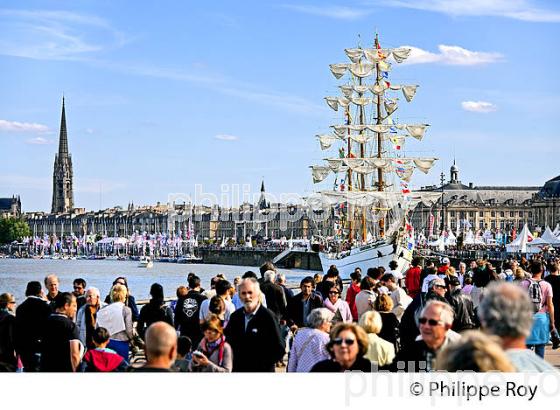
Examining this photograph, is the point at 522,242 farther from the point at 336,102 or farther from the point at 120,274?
the point at 120,274


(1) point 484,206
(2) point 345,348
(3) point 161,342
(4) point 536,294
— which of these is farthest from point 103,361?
(1) point 484,206

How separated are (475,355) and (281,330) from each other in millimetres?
4965

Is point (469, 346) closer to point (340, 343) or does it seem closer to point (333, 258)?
point (340, 343)

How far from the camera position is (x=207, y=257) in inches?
5458

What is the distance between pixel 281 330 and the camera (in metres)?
9.29

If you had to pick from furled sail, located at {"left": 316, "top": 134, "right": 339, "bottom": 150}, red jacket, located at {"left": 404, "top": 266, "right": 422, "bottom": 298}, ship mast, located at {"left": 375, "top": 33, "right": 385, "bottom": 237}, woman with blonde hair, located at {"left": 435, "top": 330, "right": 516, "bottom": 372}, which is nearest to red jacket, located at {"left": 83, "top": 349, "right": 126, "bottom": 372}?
woman with blonde hair, located at {"left": 435, "top": 330, "right": 516, "bottom": 372}

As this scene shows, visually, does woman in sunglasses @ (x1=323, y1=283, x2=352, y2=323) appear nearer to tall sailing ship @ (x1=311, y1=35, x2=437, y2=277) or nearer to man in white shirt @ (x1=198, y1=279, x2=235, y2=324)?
man in white shirt @ (x1=198, y1=279, x2=235, y2=324)

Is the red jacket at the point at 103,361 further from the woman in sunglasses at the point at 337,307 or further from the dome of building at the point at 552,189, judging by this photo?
the dome of building at the point at 552,189

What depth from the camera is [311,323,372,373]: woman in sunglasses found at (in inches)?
254

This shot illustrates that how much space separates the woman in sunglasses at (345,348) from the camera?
21.1 ft

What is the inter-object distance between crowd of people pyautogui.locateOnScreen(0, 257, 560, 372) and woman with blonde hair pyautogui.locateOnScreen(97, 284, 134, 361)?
11 mm

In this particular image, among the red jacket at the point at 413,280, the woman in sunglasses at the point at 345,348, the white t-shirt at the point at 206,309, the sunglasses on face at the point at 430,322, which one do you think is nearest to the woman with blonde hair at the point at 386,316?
the white t-shirt at the point at 206,309
